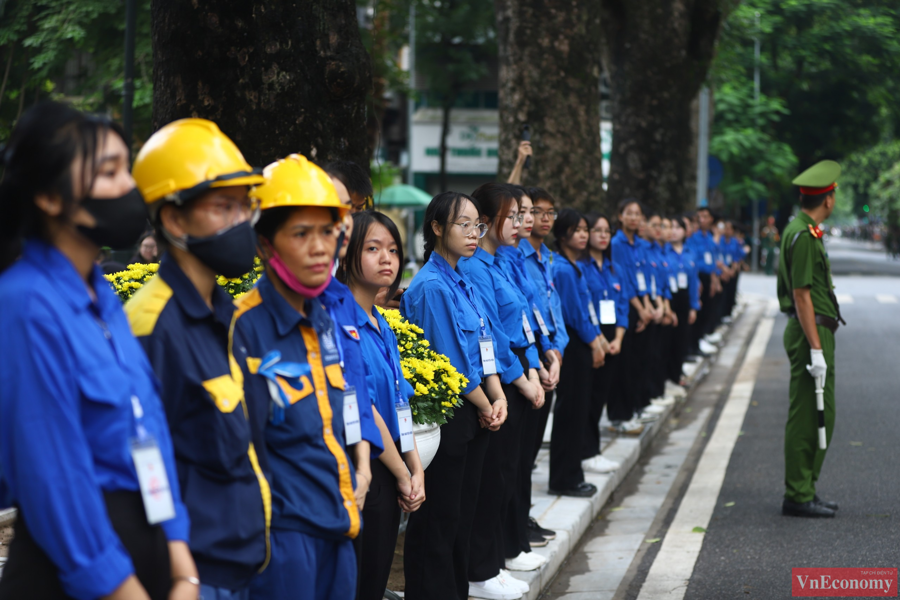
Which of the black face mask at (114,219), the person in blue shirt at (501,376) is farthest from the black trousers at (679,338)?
the black face mask at (114,219)

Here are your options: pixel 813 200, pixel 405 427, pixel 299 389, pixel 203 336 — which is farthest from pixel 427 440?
pixel 813 200

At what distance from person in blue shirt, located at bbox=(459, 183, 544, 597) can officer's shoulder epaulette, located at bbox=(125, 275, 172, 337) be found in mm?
2411

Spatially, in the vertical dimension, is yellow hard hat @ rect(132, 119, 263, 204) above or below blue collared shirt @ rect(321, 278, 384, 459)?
above

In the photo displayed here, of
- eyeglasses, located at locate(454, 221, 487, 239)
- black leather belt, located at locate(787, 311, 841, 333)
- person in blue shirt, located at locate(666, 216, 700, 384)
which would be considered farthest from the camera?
person in blue shirt, located at locate(666, 216, 700, 384)

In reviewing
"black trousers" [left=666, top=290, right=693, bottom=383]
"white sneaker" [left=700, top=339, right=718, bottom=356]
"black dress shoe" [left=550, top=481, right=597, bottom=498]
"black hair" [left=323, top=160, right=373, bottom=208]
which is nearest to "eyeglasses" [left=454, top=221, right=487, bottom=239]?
"black hair" [left=323, top=160, right=373, bottom=208]

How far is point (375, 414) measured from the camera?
3205 millimetres

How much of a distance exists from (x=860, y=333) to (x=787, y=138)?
82.8 feet

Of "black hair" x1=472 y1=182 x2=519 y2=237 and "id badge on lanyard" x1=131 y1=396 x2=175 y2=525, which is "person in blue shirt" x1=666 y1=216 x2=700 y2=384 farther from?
"id badge on lanyard" x1=131 y1=396 x2=175 y2=525

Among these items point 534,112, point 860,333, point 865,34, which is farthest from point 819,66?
point 534,112

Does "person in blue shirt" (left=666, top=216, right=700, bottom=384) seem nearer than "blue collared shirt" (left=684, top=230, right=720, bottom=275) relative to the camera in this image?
Yes

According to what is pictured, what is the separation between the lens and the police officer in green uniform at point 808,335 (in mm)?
6441

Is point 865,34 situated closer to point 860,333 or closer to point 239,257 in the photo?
point 860,333

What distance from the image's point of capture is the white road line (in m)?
5.30

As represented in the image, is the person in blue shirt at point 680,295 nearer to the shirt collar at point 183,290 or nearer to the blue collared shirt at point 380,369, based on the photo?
the blue collared shirt at point 380,369
